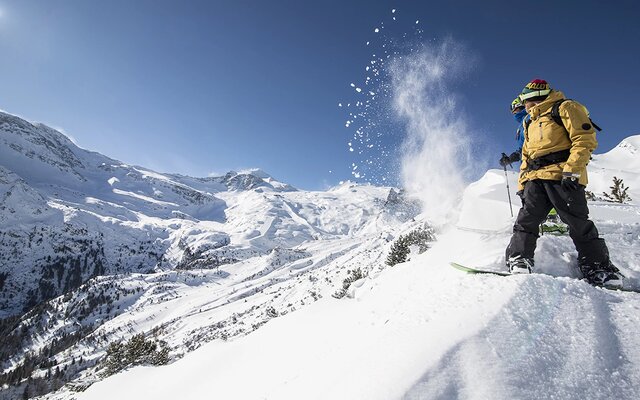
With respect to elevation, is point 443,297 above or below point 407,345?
above

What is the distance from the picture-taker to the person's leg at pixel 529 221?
548 cm

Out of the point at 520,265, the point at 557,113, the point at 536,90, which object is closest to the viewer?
the point at 520,265

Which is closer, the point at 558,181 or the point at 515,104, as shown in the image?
the point at 558,181

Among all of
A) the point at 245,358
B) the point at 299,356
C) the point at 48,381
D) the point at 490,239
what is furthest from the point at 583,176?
the point at 48,381

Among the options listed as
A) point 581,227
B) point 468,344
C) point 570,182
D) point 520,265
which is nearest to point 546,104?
point 570,182

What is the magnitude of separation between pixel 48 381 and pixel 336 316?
169 m

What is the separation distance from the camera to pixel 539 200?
5.78 meters

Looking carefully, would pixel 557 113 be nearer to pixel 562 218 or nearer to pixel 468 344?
pixel 562 218

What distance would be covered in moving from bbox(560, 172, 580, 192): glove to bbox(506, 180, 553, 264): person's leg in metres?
0.51

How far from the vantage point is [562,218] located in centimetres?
557

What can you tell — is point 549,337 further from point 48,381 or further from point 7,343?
point 7,343

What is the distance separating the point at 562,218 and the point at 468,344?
361cm

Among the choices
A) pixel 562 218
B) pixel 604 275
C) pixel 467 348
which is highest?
pixel 562 218

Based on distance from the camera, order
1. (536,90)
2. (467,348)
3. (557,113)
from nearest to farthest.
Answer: (467,348) → (557,113) → (536,90)
